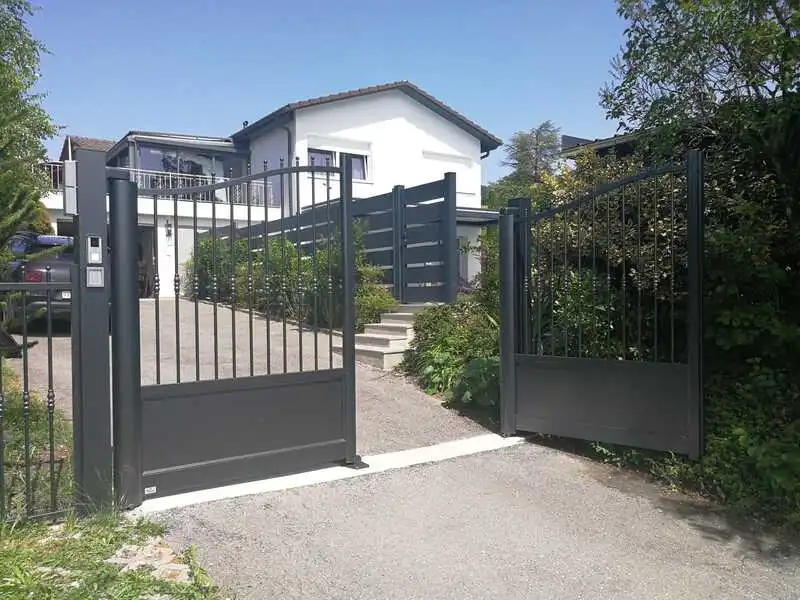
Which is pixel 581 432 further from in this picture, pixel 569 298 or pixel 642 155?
pixel 642 155

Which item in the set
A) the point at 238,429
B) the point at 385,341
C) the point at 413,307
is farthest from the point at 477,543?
the point at 413,307

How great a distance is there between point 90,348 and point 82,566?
1.29m

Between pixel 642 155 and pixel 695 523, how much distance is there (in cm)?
401

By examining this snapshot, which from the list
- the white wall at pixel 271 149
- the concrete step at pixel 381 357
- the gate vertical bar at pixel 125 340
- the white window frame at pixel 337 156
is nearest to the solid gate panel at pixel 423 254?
the concrete step at pixel 381 357

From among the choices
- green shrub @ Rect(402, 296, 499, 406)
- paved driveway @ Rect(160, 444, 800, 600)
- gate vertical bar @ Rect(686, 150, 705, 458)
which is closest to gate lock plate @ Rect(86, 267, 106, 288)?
paved driveway @ Rect(160, 444, 800, 600)

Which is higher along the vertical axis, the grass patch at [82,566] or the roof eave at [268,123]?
the roof eave at [268,123]

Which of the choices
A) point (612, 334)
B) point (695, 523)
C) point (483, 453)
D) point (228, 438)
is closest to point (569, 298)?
point (612, 334)

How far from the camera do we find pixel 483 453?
18.9ft

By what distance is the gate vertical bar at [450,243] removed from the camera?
32.9 feet

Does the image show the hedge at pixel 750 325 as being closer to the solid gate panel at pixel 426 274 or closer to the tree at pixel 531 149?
the solid gate panel at pixel 426 274

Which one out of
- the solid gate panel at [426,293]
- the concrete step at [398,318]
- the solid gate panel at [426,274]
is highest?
the solid gate panel at [426,274]

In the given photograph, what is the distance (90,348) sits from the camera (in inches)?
161

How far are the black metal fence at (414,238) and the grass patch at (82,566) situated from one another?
6077 mm

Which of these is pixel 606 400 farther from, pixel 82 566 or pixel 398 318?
pixel 398 318
